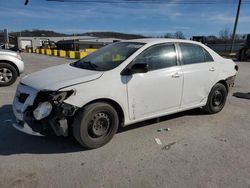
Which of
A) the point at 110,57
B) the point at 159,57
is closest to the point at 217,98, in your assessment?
the point at 159,57

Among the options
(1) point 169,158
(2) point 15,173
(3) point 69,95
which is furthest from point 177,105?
(2) point 15,173

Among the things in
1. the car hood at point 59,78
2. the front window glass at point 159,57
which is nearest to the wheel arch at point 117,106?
the car hood at point 59,78

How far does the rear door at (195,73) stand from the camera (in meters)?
4.69

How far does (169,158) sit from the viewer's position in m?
3.51

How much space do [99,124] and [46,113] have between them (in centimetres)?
81

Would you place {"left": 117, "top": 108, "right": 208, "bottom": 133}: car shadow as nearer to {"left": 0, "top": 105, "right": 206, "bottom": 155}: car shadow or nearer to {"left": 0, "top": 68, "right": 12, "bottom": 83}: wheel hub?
{"left": 0, "top": 105, "right": 206, "bottom": 155}: car shadow

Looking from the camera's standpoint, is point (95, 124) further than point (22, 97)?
No

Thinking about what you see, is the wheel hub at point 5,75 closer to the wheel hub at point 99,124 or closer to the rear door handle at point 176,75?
the wheel hub at point 99,124

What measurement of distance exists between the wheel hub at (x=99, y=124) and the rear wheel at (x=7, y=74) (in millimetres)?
5951

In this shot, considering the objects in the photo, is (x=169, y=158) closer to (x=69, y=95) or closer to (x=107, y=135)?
(x=107, y=135)

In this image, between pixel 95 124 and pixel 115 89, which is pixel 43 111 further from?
pixel 115 89

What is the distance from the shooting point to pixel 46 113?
3.41 meters

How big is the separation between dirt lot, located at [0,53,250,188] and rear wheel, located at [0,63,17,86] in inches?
154

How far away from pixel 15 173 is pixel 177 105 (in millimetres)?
2924
